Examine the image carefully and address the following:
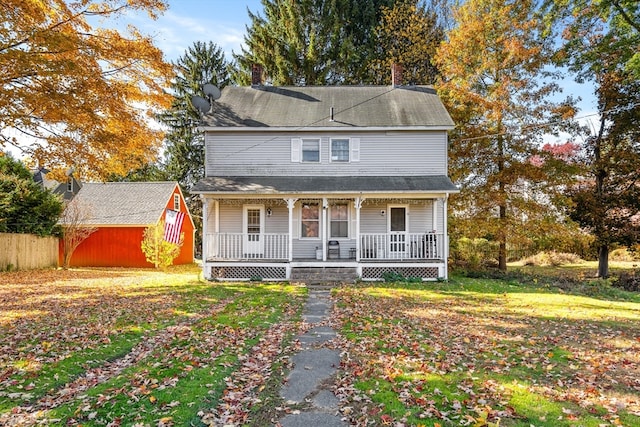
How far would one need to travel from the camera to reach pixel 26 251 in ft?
65.7

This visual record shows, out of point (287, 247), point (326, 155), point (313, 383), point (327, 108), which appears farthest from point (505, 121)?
point (313, 383)

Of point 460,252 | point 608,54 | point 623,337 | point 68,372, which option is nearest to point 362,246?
point 460,252

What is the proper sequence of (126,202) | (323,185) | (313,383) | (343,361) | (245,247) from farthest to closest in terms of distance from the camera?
(126,202)
(245,247)
(323,185)
(343,361)
(313,383)

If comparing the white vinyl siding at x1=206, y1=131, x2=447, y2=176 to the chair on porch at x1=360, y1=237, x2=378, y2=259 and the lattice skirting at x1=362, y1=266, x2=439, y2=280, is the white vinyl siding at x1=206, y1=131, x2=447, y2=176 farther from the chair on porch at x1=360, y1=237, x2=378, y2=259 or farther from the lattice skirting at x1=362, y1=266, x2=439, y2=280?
the lattice skirting at x1=362, y1=266, x2=439, y2=280

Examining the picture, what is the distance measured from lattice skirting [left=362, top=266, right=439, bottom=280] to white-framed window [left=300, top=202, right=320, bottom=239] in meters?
2.89

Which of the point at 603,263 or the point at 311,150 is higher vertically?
the point at 311,150

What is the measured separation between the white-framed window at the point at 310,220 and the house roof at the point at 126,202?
10.8 meters

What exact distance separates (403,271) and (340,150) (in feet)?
18.8

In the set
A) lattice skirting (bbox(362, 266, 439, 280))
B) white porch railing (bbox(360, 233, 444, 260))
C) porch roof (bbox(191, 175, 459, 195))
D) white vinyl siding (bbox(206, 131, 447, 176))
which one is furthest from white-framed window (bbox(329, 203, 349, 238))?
lattice skirting (bbox(362, 266, 439, 280))

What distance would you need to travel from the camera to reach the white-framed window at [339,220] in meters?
17.6

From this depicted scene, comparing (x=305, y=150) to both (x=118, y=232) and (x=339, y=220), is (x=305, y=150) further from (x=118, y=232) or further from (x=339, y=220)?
(x=118, y=232)

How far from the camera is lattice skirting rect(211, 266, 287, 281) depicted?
15984 millimetres

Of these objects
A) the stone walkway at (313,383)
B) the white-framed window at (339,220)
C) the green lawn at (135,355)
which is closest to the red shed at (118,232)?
the white-framed window at (339,220)

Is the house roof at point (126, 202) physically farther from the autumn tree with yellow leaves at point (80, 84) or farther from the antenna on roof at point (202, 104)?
the autumn tree with yellow leaves at point (80, 84)
